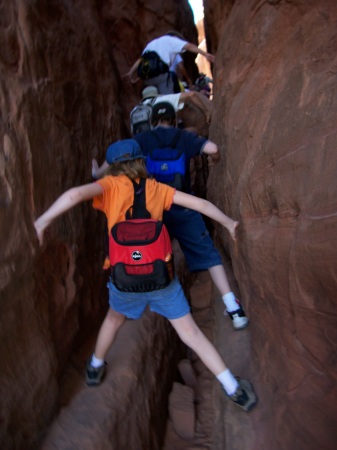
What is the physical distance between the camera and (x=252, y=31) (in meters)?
3.18

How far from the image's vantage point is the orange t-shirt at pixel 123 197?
2.19 metres

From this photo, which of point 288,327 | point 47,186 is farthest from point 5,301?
point 288,327

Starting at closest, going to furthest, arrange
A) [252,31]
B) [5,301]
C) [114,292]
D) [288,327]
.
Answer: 1. [5,301]
2. [288,327]
3. [114,292]
4. [252,31]

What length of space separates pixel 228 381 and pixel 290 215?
996 mm

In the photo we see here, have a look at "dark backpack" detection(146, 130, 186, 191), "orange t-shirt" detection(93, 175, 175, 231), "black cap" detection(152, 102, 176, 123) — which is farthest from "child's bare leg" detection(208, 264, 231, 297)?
"black cap" detection(152, 102, 176, 123)

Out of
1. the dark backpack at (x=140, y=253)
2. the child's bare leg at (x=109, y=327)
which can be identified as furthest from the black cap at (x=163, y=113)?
the child's bare leg at (x=109, y=327)

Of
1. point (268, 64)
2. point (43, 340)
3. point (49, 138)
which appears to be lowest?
point (43, 340)

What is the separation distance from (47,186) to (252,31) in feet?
6.50

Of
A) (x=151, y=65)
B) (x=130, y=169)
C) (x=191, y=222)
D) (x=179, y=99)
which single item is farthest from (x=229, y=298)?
(x=151, y=65)

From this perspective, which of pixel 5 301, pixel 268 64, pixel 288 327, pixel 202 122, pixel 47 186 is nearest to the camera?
pixel 5 301

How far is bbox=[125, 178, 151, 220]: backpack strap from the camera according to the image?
85.4 inches

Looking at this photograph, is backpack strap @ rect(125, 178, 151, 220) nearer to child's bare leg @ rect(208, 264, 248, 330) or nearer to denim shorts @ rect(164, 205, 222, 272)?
denim shorts @ rect(164, 205, 222, 272)

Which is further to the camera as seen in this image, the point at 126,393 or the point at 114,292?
the point at 126,393

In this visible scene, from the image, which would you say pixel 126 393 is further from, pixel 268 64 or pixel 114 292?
pixel 268 64
